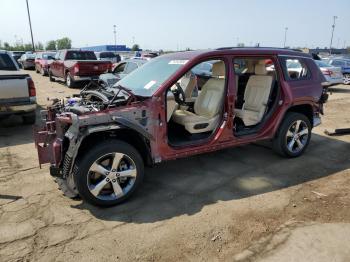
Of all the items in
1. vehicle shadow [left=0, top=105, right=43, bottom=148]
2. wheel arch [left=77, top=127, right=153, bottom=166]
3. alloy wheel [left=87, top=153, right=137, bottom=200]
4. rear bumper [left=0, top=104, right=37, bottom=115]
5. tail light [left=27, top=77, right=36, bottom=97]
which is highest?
tail light [left=27, top=77, right=36, bottom=97]

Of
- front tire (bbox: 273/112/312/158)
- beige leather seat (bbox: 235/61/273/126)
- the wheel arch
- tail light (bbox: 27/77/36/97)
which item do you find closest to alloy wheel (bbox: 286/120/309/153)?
front tire (bbox: 273/112/312/158)

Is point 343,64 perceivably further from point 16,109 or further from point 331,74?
point 16,109

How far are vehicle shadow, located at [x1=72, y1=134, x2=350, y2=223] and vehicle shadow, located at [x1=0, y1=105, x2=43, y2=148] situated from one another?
3.31m

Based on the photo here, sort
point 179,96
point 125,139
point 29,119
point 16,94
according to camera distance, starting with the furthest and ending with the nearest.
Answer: point 29,119 < point 16,94 < point 179,96 < point 125,139

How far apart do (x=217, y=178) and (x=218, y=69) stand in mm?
1740

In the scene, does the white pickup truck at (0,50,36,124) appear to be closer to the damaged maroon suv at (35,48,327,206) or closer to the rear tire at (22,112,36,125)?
the rear tire at (22,112,36,125)

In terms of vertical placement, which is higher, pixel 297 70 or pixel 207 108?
pixel 297 70

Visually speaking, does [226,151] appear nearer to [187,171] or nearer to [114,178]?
[187,171]

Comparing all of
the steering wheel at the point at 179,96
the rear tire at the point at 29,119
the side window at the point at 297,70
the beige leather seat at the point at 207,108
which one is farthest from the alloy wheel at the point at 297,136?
the rear tire at the point at 29,119

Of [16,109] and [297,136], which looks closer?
[297,136]

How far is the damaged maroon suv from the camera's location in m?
3.89

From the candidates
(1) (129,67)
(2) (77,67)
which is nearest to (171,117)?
(1) (129,67)

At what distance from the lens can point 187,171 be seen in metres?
5.15

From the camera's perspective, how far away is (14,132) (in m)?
7.54
